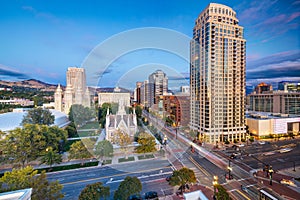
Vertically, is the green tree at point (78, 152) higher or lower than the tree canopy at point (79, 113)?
lower

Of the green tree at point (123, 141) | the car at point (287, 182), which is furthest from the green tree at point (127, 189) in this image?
the car at point (287, 182)

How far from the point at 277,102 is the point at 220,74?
23989 mm

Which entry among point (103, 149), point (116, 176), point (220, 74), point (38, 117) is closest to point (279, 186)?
point (116, 176)

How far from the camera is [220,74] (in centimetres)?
2220

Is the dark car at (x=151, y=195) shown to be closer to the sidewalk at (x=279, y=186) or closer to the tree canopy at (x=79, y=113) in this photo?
the sidewalk at (x=279, y=186)

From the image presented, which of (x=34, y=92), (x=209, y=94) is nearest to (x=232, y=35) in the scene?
(x=209, y=94)

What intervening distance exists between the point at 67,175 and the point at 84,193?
21.8ft

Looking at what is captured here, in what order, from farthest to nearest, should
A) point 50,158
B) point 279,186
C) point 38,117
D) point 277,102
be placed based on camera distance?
point 277,102
point 38,117
point 50,158
point 279,186

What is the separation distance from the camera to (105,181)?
11539 millimetres

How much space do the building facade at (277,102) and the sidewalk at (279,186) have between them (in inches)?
1086

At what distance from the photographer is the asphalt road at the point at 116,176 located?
422 inches

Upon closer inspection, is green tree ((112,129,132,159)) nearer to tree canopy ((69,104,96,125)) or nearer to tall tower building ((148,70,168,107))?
tree canopy ((69,104,96,125))

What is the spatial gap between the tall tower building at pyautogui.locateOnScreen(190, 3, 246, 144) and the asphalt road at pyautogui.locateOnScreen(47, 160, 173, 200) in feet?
39.1

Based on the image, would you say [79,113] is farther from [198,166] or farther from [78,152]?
[198,166]
